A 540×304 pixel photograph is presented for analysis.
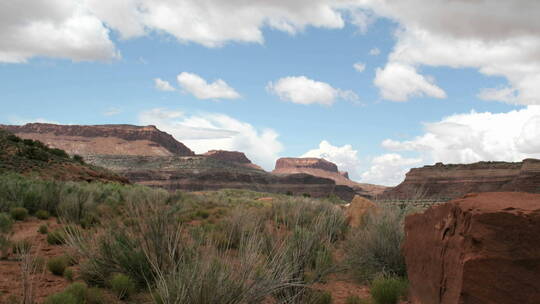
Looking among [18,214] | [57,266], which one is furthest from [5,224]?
[57,266]

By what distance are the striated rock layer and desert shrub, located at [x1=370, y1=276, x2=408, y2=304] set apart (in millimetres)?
80812

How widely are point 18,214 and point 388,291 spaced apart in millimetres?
10092

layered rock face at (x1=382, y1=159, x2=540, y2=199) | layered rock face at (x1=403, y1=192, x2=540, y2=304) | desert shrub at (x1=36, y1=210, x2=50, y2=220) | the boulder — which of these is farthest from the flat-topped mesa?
layered rock face at (x1=403, y1=192, x2=540, y2=304)

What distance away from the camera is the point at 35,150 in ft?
110

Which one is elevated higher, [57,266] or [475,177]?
[475,177]

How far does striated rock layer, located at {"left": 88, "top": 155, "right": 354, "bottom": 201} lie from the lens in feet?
308

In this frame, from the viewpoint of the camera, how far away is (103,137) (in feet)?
462

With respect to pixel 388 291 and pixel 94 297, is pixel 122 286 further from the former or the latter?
pixel 388 291

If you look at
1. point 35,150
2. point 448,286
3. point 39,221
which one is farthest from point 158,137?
point 448,286

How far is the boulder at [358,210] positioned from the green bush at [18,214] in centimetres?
913

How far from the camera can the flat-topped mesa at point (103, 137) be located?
134 meters

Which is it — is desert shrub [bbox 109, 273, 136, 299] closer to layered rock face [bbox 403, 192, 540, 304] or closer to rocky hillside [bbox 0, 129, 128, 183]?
layered rock face [bbox 403, 192, 540, 304]

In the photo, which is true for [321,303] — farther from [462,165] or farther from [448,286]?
[462,165]

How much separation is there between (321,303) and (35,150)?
33.7 m
